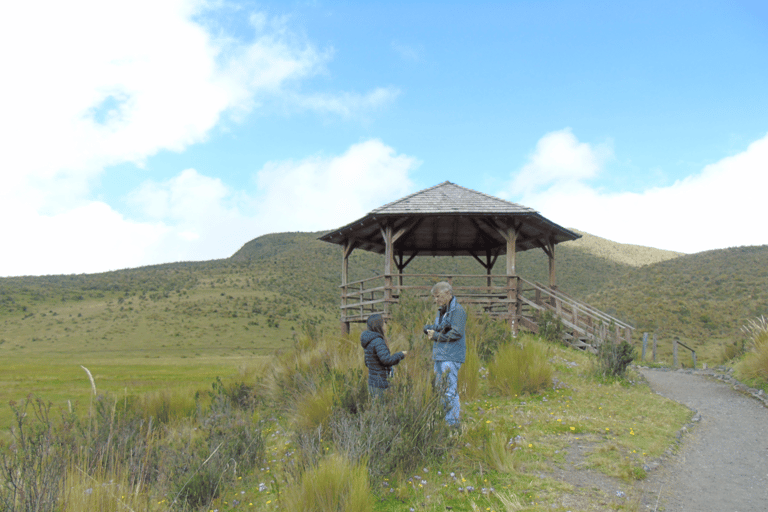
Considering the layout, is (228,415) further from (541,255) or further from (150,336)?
(541,255)

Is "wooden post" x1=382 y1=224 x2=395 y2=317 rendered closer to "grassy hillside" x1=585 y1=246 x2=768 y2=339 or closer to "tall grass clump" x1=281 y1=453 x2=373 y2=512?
"tall grass clump" x1=281 y1=453 x2=373 y2=512

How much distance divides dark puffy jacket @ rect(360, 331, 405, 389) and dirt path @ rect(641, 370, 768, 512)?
2.57 m

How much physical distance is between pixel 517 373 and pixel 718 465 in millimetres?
2966

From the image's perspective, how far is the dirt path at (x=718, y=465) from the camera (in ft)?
13.6

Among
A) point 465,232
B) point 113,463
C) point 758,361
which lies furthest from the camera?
point 465,232

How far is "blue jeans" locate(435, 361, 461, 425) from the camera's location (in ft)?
16.7

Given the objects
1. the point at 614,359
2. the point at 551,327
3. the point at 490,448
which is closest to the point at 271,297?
the point at 551,327

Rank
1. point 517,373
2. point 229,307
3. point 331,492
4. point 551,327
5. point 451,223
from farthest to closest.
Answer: point 229,307
point 451,223
point 551,327
point 517,373
point 331,492

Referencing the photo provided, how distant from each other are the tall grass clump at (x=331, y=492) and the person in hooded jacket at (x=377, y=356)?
1644mm

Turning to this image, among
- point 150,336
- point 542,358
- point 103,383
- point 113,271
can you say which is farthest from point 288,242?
point 542,358

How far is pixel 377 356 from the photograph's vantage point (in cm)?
530

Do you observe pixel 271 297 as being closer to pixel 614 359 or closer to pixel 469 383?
pixel 614 359

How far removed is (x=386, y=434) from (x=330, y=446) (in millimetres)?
1103

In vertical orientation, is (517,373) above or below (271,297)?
above
